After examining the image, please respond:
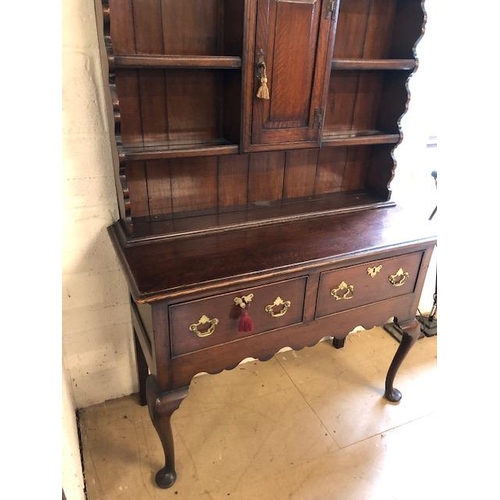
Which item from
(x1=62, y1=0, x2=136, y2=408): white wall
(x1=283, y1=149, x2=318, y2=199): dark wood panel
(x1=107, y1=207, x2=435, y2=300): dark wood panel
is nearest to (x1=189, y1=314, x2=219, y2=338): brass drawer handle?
(x1=107, y1=207, x2=435, y2=300): dark wood panel

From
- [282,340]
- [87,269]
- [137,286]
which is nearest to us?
[137,286]

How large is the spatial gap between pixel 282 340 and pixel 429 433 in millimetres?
891

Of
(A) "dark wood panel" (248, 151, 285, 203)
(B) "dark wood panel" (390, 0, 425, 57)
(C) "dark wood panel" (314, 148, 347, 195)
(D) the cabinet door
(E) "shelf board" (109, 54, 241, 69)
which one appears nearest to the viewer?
(E) "shelf board" (109, 54, 241, 69)

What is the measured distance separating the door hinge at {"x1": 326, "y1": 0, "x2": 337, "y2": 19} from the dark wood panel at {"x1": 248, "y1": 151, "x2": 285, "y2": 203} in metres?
0.49

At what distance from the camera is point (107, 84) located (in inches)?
46.5

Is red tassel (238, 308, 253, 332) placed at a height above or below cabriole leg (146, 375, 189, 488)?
above

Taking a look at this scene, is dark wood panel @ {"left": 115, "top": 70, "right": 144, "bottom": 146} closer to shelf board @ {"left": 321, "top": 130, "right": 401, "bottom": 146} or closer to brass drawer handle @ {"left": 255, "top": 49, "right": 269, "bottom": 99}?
brass drawer handle @ {"left": 255, "top": 49, "right": 269, "bottom": 99}

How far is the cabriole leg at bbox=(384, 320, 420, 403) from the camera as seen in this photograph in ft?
5.60

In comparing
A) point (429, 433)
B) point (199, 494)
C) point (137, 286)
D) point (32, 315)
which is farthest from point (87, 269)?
point (429, 433)

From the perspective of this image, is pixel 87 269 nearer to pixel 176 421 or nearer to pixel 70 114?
pixel 70 114

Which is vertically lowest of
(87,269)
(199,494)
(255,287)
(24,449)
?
(199,494)

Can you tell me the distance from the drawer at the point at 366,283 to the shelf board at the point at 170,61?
73 cm

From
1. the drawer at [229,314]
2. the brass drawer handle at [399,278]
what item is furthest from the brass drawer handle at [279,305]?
the brass drawer handle at [399,278]

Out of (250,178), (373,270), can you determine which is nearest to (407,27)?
(250,178)
